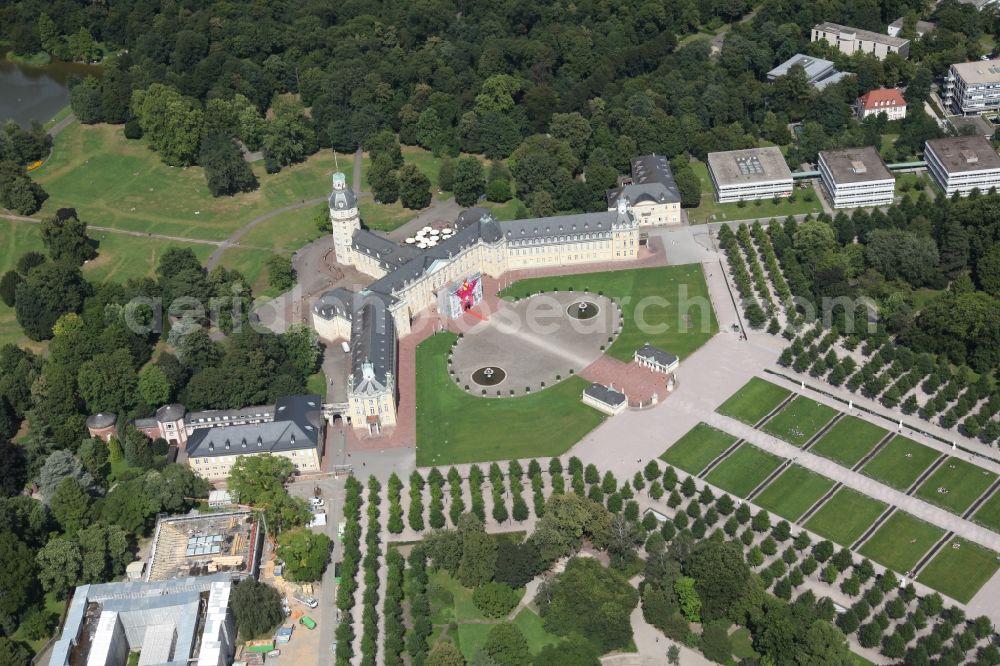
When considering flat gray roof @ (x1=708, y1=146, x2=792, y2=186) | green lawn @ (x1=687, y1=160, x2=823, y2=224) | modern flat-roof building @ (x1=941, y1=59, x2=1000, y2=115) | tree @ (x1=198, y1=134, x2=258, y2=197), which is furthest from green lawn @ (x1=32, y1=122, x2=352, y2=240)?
modern flat-roof building @ (x1=941, y1=59, x2=1000, y2=115)

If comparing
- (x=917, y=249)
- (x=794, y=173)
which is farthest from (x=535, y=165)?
(x=917, y=249)

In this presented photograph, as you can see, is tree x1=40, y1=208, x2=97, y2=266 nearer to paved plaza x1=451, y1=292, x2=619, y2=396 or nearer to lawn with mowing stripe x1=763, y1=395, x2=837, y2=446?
paved plaza x1=451, y1=292, x2=619, y2=396

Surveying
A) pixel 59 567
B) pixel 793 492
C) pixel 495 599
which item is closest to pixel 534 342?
pixel 793 492

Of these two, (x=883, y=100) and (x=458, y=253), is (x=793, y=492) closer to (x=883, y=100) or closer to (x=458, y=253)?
(x=458, y=253)

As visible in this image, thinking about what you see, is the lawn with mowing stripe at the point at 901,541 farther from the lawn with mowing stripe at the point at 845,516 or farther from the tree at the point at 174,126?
the tree at the point at 174,126

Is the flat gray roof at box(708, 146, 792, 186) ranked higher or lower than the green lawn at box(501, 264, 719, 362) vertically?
higher

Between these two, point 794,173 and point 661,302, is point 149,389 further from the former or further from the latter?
point 794,173
